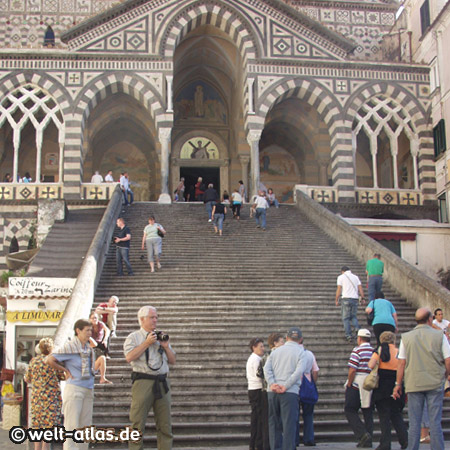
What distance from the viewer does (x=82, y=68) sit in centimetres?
2798

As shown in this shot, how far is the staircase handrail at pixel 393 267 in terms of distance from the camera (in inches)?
571

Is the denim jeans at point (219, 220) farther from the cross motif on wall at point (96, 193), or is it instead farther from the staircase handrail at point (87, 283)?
the cross motif on wall at point (96, 193)

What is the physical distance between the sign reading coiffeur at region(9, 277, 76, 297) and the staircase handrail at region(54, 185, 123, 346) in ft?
2.88

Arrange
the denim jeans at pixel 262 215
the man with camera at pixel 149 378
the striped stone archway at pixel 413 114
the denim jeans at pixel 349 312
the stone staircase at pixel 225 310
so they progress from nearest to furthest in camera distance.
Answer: the man with camera at pixel 149 378 → the stone staircase at pixel 225 310 → the denim jeans at pixel 349 312 → the denim jeans at pixel 262 215 → the striped stone archway at pixel 413 114

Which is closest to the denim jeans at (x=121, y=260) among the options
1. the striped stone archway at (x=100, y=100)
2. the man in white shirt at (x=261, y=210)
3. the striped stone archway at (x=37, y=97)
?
the man in white shirt at (x=261, y=210)

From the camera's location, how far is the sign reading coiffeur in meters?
16.1

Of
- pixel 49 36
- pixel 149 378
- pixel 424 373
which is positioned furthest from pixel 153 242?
pixel 49 36

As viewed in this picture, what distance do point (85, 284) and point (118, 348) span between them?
2.05 metres

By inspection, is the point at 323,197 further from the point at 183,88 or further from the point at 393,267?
the point at 393,267

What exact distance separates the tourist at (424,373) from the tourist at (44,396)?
4.25 metres

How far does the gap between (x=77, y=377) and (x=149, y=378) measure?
1.01 metres

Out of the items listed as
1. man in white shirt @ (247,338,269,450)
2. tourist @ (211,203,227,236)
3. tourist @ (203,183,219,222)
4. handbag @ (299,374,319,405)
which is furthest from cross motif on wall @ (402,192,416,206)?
man in white shirt @ (247,338,269,450)

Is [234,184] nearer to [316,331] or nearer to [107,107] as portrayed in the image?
[107,107]

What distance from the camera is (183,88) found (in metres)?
34.2
